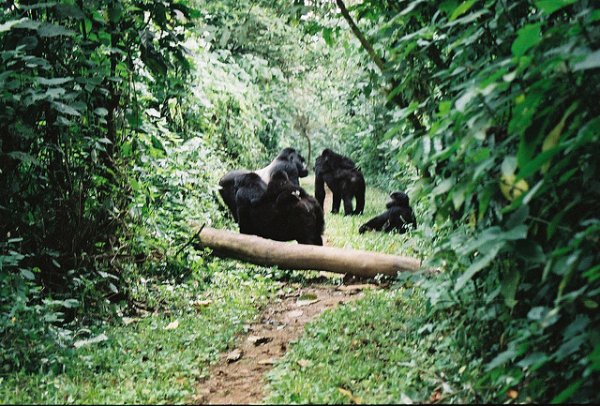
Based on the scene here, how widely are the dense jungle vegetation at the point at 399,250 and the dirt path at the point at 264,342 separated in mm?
139

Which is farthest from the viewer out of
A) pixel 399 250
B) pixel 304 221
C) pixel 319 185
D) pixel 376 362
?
pixel 319 185

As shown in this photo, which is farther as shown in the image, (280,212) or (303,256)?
(280,212)

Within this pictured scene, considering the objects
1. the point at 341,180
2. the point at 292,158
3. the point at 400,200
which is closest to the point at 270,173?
the point at 292,158

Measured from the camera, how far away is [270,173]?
10219mm

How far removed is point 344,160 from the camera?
1211 cm

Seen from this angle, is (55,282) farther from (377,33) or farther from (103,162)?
(377,33)

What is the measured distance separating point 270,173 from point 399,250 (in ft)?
11.8

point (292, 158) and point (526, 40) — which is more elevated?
point (526, 40)

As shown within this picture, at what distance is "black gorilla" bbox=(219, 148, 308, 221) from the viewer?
934 cm

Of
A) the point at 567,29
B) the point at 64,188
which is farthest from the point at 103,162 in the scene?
the point at 567,29

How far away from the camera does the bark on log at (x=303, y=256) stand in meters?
6.18

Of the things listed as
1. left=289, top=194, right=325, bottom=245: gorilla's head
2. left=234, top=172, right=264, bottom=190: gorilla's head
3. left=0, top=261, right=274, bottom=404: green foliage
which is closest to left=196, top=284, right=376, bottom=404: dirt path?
left=0, top=261, right=274, bottom=404: green foliage

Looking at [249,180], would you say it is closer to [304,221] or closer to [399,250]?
[304,221]

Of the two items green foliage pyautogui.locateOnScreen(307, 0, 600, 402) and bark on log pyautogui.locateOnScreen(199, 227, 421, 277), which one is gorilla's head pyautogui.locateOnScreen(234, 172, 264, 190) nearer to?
bark on log pyautogui.locateOnScreen(199, 227, 421, 277)
